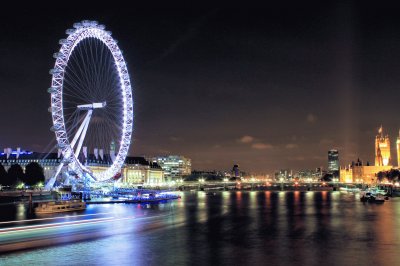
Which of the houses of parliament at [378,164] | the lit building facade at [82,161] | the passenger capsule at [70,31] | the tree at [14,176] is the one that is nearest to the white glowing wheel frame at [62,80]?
the passenger capsule at [70,31]

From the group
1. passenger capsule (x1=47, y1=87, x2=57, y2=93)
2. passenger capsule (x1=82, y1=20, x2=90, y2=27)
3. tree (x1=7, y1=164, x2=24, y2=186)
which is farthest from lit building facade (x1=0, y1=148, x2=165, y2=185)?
passenger capsule (x1=82, y1=20, x2=90, y2=27)

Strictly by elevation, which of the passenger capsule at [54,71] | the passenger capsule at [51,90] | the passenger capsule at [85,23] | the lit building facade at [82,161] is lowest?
the lit building facade at [82,161]

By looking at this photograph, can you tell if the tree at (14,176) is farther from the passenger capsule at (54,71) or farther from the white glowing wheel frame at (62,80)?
the passenger capsule at (54,71)

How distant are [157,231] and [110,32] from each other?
28326 millimetres

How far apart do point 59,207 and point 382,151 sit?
164 m

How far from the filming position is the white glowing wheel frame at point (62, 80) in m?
50.1

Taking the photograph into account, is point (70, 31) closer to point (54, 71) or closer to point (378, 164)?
point (54, 71)

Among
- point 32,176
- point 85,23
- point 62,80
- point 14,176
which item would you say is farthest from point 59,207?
point 32,176

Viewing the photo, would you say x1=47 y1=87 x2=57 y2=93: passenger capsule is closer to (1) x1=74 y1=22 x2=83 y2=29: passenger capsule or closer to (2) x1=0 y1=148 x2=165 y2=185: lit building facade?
(1) x1=74 y1=22 x2=83 y2=29: passenger capsule

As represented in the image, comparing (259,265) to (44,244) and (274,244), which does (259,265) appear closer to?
(274,244)

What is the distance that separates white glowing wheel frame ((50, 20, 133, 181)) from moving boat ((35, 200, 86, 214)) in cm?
500

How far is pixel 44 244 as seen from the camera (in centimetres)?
2523

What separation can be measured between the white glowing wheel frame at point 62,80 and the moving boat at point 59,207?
500cm

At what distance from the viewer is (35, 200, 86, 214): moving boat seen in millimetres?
47600
